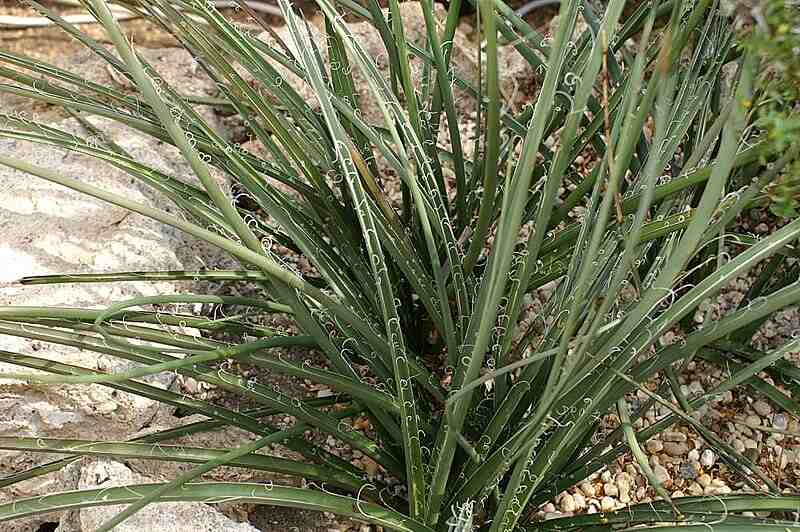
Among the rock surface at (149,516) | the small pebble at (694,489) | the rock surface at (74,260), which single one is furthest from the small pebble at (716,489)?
the rock surface at (74,260)

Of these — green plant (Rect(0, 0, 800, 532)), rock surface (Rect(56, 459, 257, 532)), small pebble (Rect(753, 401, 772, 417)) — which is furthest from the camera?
small pebble (Rect(753, 401, 772, 417))

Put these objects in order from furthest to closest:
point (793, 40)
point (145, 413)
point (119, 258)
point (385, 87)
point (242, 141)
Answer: point (242, 141) → point (119, 258) → point (145, 413) → point (385, 87) → point (793, 40)

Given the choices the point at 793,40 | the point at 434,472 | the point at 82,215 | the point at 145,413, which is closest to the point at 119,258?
the point at 82,215

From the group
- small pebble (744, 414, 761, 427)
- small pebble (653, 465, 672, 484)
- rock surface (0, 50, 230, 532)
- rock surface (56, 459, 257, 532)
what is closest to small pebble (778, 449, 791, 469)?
small pebble (744, 414, 761, 427)

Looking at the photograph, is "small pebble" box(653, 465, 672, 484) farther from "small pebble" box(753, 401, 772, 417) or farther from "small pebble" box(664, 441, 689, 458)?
"small pebble" box(753, 401, 772, 417)

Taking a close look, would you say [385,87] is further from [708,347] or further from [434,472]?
[708,347]

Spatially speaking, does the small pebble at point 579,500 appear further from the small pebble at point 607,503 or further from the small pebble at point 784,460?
the small pebble at point 784,460

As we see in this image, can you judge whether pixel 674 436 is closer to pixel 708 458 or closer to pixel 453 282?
pixel 708 458

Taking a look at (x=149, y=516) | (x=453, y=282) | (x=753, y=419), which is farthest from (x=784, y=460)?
(x=149, y=516)
